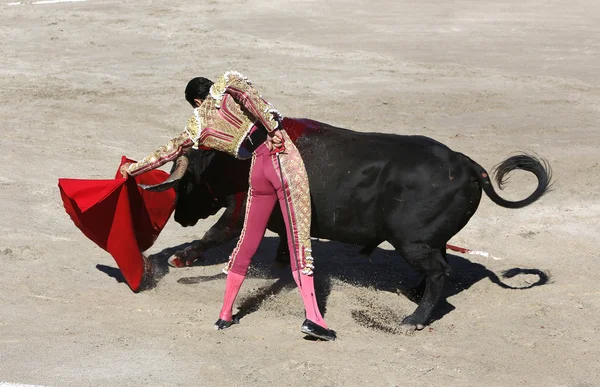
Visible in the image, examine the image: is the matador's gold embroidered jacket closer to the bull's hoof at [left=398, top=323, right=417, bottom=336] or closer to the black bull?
the black bull

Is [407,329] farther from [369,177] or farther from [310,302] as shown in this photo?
[369,177]

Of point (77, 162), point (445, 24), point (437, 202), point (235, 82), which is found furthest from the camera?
point (445, 24)

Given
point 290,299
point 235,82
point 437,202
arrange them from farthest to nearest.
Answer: point 290,299, point 437,202, point 235,82

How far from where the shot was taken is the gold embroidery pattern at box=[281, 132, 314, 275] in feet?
19.7

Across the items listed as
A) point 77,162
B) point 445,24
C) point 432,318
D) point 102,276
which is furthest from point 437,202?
point 445,24

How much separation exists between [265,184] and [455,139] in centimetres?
546

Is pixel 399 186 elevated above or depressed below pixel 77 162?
above

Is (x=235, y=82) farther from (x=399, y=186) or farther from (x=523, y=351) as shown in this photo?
(x=523, y=351)

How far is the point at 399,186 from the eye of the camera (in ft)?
21.1

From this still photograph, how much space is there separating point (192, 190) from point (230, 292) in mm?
1536

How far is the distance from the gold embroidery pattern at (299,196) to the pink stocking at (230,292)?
0.43 metres

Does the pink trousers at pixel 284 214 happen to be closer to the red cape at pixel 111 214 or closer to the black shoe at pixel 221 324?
the black shoe at pixel 221 324

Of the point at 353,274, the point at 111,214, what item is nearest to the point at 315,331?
the point at 353,274

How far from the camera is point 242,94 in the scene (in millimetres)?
5781
